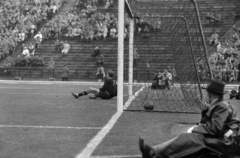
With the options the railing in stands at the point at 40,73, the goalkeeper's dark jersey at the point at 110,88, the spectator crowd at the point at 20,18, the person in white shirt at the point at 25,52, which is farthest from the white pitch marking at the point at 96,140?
the spectator crowd at the point at 20,18

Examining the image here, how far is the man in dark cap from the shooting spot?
599 centimetres

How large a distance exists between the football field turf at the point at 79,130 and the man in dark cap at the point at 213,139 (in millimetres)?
1293

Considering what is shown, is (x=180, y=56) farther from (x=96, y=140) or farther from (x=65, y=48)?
(x=65, y=48)

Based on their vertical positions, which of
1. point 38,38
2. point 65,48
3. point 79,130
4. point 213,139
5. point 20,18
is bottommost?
point 79,130

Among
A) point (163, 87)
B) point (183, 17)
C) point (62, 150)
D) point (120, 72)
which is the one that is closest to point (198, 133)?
point (62, 150)

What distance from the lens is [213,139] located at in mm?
6023

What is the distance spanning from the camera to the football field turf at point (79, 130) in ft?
24.5

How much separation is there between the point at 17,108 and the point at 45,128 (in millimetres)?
4358

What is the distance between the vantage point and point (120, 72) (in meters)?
12.8

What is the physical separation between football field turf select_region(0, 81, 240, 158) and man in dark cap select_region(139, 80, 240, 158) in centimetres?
129

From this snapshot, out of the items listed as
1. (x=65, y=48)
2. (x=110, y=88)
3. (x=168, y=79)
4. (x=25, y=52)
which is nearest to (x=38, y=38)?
(x=25, y=52)

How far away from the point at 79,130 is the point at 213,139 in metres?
4.14

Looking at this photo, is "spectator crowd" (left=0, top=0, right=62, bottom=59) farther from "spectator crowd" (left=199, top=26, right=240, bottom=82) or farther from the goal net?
the goal net

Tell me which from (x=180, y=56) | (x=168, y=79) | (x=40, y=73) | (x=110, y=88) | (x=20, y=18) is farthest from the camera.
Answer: (x=20, y=18)
